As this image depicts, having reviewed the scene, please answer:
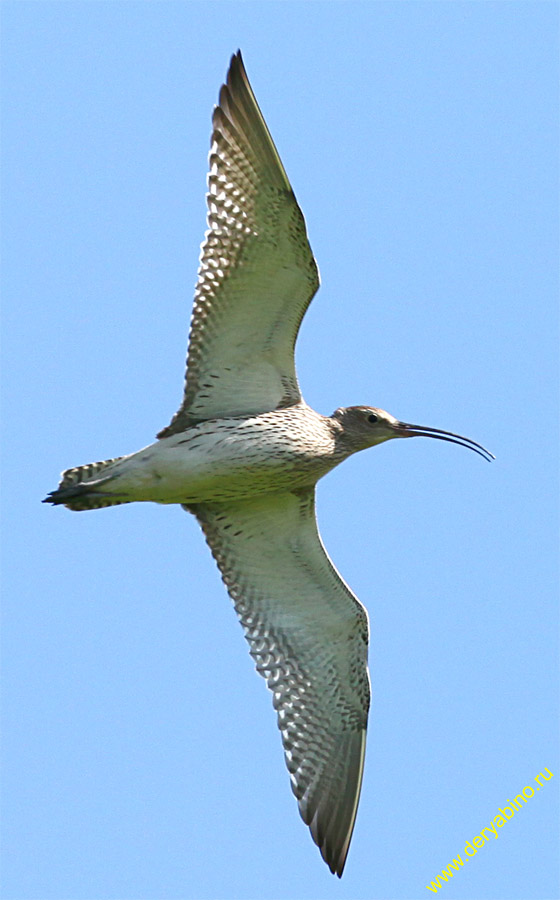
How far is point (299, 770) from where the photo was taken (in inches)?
522

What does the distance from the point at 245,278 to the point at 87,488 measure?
235cm

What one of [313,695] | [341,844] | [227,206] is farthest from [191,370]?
[341,844]

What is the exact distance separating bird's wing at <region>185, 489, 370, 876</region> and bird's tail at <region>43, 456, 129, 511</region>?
1.07 metres

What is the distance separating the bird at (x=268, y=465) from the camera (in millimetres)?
12125

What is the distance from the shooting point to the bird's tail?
41.1 ft

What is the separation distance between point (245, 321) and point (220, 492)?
1.59 metres

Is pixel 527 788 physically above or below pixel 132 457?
below

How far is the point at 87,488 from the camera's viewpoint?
41.1ft

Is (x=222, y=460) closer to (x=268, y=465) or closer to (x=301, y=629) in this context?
(x=268, y=465)

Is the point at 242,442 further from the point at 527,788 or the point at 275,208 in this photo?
the point at 527,788

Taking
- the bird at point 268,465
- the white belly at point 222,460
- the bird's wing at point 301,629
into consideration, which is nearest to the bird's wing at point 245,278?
the bird at point 268,465

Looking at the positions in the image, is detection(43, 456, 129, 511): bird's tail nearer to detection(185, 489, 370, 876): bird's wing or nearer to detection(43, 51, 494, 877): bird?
detection(43, 51, 494, 877): bird

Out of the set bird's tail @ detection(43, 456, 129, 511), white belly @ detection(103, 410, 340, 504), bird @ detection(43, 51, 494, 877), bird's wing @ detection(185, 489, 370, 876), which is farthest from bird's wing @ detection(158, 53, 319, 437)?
bird's wing @ detection(185, 489, 370, 876)

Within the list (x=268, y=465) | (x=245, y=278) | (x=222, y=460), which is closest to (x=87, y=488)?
(x=222, y=460)
